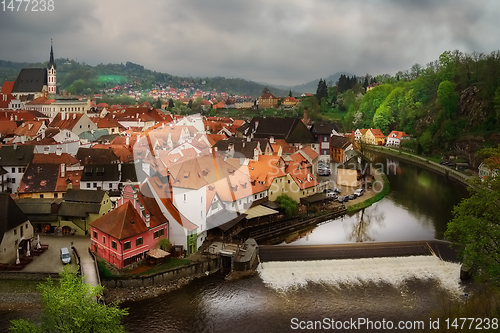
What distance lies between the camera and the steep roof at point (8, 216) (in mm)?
23734

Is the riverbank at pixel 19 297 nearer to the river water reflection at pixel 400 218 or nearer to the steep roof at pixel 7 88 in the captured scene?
the river water reflection at pixel 400 218

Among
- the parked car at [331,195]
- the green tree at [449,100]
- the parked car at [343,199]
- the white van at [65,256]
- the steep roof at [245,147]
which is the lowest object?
the white van at [65,256]

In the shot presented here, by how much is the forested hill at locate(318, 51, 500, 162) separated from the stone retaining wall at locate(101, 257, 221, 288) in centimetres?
4701

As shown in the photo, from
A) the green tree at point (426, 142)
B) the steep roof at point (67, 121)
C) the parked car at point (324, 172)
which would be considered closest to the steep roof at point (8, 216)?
the steep roof at point (67, 121)

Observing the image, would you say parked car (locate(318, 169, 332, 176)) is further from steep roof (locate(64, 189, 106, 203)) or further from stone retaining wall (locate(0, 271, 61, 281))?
stone retaining wall (locate(0, 271, 61, 281))

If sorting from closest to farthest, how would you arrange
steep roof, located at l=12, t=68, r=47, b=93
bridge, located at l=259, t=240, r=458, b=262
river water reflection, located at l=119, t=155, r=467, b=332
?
1. river water reflection, located at l=119, t=155, r=467, b=332
2. bridge, located at l=259, t=240, r=458, b=262
3. steep roof, located at l=12, t=68, r=47, b=93

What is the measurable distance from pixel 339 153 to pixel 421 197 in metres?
17.7

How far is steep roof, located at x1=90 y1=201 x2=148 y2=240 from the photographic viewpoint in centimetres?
2364

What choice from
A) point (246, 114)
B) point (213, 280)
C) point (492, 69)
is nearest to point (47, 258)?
point (213, 280)

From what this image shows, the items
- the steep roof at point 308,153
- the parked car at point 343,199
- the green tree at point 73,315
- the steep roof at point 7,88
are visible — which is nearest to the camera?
the green tree at point 73,315

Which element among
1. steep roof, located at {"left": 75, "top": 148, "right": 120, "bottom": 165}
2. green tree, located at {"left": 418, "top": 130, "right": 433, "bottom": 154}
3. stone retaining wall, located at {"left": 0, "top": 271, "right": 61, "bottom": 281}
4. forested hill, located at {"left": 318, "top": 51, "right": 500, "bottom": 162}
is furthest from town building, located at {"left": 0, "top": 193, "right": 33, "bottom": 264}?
green tree, located at {"left": 418, "top": 130, "right": 433, "bottom": 154}

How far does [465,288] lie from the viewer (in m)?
23.5

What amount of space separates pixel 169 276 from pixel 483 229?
51.8 feet

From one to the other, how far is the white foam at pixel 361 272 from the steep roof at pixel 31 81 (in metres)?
75.4
